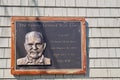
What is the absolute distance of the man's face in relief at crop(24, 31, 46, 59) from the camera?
5.15 meters

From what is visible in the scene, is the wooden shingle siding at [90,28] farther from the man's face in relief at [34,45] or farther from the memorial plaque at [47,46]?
the man's face in relief at [34,45]

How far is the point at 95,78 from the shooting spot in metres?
5.20

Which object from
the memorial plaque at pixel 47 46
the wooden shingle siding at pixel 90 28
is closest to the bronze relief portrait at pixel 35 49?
the memorial plaque at pixel 47 46

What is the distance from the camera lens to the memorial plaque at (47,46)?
5.12 m

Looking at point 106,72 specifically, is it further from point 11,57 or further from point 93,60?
point 11,57

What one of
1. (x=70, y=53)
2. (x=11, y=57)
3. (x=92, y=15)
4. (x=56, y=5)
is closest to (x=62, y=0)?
(x=56, y=5)

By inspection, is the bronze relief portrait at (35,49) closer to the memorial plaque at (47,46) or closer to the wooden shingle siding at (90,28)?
the memorial plaque at (47,46)

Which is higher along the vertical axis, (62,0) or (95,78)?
(62,0)

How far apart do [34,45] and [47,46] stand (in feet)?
0.67

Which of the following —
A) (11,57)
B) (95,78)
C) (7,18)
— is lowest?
(95,78)

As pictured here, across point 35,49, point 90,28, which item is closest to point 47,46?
point 35,49

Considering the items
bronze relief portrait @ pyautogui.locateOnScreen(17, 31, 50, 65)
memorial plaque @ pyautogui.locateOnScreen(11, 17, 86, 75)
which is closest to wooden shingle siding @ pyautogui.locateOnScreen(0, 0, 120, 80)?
memorial plaque @ pyautogui.locateOnScreen(11, 17, 86, 75)

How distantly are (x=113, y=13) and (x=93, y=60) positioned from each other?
847 mm

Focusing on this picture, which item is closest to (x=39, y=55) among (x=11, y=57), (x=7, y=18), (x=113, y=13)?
(x=11, y=57)
